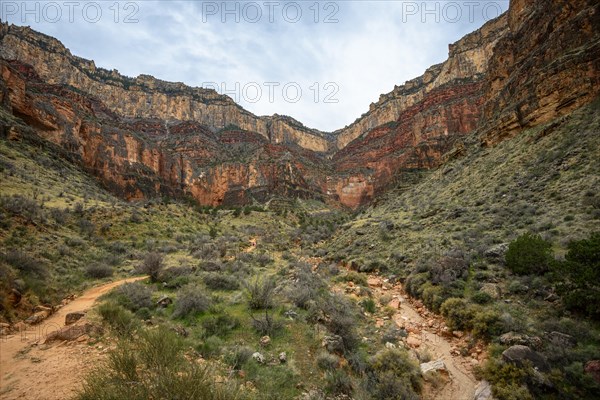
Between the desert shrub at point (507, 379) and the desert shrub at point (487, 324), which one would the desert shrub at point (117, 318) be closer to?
the desert shrub at point (507, 379)

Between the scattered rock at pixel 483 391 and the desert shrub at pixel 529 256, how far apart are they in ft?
16.4

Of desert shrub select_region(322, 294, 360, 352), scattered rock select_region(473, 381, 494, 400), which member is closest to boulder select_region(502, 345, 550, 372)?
scattered rock select_region(473, 381, 494, 400)

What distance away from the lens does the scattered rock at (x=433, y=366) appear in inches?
256

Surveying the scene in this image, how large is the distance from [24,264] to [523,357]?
14.6 m

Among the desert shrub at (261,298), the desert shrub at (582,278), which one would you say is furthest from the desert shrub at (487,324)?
the desert shrub at (261,298)

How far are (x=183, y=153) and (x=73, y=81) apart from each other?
52248mm

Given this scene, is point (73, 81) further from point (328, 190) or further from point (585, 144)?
point (585, 144)

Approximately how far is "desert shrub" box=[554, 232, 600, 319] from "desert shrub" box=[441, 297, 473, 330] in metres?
2.29

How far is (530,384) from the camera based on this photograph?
5.32 metres

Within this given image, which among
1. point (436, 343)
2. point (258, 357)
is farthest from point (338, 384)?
point (436, 343)

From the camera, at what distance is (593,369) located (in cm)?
516

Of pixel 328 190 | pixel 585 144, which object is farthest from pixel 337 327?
pixel 328 190

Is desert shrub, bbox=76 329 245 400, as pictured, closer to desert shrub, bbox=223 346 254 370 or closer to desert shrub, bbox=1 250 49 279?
desert shrub, bbox=223 346 254 370

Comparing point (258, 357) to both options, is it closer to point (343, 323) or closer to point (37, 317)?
point (343, 323)
